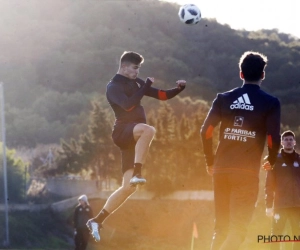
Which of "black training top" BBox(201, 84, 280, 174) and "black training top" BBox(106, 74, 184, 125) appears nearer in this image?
"black training top" BBox(201, 84, 280, 174)

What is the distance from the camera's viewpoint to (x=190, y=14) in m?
16.7

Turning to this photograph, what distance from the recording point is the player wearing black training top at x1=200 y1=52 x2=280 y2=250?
8.12 m

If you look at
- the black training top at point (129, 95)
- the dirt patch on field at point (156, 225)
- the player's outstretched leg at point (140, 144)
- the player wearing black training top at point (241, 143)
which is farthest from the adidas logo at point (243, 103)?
the dirt patch on field at point (156, 225)

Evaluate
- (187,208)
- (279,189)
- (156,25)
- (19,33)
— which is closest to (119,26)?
(156,25)

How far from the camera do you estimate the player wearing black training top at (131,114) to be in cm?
1019

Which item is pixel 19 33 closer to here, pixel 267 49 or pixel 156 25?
pixel 156 25

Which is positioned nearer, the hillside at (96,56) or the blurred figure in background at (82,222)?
the blurred figure in background at (82,222)

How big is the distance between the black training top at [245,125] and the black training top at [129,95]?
205cm

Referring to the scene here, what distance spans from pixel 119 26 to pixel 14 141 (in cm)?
4039

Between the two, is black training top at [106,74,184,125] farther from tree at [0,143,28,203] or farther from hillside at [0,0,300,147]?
hillside at [0,0,300,147]

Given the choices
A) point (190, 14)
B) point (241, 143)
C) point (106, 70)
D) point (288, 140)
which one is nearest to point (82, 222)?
point (190, 14)

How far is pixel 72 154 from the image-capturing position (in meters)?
58.9

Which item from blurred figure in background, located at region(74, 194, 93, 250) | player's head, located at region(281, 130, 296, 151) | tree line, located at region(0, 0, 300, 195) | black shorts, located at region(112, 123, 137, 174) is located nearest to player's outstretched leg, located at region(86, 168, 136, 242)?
black shorts, located at region(112, 123, 137, 174)

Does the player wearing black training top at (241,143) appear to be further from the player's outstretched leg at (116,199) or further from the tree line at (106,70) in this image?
the tree line at (106,70)
